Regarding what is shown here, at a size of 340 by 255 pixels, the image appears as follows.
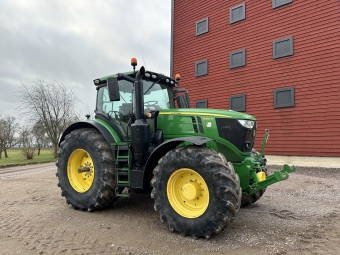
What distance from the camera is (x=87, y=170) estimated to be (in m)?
5.17

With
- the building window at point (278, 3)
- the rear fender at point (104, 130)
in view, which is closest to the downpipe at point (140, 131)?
the rear fender at point (104, 130)

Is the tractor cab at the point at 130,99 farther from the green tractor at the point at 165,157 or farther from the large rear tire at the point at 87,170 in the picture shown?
the large rear tire at the point at 87,170

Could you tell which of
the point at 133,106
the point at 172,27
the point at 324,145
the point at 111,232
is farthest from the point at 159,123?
the point at 172,27

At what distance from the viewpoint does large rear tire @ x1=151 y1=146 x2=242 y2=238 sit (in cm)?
343

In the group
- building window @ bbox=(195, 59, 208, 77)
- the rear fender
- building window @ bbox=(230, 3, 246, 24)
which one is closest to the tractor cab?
the rear fender

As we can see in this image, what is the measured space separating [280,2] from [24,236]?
14010 millimetres

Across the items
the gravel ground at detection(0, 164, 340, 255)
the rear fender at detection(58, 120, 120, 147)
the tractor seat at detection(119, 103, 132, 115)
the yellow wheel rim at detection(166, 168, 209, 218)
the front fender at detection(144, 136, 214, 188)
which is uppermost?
the tractor seat at detection(119, 103, 132, 115)

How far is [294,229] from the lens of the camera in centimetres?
402

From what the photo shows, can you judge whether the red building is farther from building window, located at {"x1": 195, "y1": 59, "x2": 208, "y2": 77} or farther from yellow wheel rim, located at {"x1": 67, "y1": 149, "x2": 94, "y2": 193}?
yellow wheel rim, located at {"x1": 67, "y1": 149, "x2": 94, "y2": 193}

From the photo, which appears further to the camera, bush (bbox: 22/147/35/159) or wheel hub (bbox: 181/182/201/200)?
bush (bbox: 22/147/35/159)

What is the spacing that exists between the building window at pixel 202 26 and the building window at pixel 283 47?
4277 millimetres

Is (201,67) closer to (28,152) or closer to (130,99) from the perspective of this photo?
(130,99)

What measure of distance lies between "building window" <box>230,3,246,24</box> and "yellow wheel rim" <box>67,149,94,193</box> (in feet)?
40.5

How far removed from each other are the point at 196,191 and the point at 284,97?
10699mm
